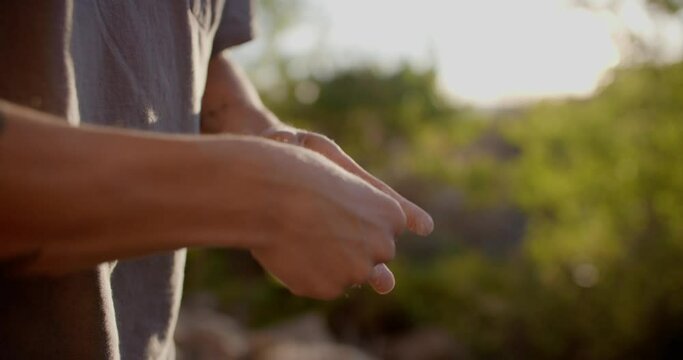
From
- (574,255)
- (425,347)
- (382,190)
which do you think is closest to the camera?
(382,190)

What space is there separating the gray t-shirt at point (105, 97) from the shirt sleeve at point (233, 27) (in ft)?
0.05

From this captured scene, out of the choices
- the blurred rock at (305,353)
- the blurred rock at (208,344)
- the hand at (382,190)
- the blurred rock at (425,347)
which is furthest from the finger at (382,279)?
the blurred rock at (425,347)

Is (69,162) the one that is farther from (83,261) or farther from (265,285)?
(265,285)

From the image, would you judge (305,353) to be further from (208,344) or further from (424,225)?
(424,225)

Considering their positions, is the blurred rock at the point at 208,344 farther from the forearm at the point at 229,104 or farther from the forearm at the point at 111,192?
the forearm at the point at 111,192

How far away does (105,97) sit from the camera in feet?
3.05

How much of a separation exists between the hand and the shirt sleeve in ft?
0.93

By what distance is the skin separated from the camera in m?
0.63

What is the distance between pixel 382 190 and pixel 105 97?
0.29 meters

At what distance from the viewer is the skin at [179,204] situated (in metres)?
0.63

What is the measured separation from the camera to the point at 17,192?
0.62m

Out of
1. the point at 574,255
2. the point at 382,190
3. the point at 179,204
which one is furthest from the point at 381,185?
the point at 574,255

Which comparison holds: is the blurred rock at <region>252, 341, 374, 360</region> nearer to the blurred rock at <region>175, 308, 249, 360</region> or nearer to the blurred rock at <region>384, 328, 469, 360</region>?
the blurred rock at <region>175, 308, 249, 360</region>

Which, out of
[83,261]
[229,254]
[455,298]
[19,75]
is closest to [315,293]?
[83,261]
